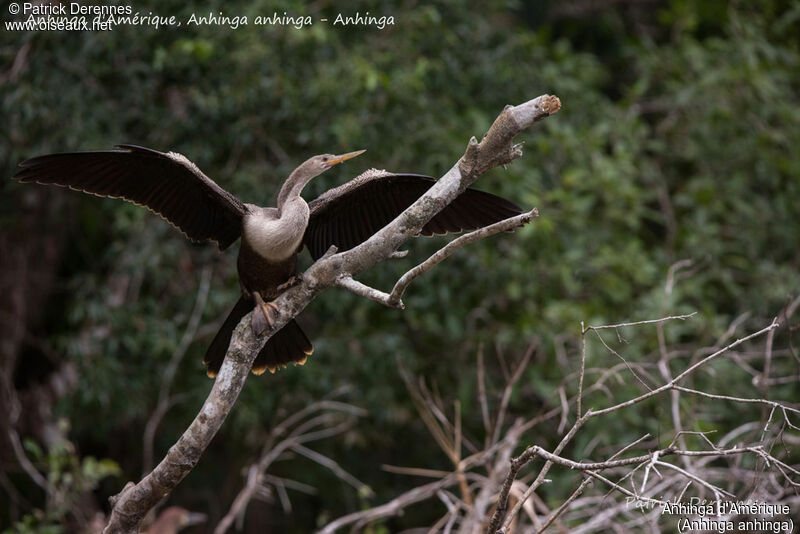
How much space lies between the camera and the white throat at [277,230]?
309 cm

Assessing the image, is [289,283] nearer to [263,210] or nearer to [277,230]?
[277,230]

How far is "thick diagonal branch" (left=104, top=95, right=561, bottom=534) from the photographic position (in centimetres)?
237

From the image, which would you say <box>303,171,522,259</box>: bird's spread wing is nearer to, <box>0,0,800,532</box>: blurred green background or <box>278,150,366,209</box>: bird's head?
<box>278,150,366,209</box>: bird's head

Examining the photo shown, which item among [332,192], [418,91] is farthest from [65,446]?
[418,91]

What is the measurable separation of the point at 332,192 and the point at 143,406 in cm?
258

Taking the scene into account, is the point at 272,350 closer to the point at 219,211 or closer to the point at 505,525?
the point at 219,211

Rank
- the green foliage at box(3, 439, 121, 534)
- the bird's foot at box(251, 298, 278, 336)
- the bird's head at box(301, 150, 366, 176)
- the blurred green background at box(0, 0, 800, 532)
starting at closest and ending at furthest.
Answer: the bird's foot at box(251, 298, 278, 336)
the bird's head at box(301, 150, 366, 176)
the green foliage at box(3, 439, 121, 534)
the blurred green background at box(0, 0, 800, 532)

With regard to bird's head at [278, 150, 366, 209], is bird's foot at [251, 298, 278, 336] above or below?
below

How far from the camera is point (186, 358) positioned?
5.44 meters

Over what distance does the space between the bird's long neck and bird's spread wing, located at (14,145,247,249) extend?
0.14 metres

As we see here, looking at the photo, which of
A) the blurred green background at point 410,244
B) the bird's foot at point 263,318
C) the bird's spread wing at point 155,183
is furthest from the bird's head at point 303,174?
the blurred green background at point 410,244

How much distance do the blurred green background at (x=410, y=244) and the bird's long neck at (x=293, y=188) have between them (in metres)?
1.42

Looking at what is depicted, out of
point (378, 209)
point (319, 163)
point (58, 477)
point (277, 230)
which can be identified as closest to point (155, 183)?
point (277, 230)

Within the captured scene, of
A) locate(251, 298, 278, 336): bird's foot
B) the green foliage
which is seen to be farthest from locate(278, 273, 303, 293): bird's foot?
the green foliage
